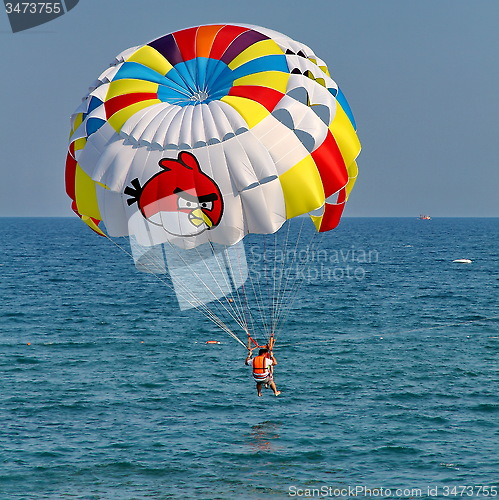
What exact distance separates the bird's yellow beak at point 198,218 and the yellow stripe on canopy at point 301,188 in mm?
2445

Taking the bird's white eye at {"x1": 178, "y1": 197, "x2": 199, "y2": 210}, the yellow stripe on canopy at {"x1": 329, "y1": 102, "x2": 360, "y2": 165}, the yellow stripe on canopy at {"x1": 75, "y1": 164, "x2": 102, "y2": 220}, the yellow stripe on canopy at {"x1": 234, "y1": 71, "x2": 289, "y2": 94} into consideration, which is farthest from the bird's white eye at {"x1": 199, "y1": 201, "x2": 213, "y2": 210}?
the yellow stripe on canopy at {"x1": 329, "y1": 102, "x2": 360, "y2": 165}

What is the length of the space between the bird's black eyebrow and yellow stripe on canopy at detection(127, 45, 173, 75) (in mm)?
3997

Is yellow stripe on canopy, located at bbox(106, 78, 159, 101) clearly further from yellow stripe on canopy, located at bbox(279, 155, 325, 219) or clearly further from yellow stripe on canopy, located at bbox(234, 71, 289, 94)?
yellow stripe on canopy, located at bbox(279, 155, 325, 219)

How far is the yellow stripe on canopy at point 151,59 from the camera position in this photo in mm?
24719

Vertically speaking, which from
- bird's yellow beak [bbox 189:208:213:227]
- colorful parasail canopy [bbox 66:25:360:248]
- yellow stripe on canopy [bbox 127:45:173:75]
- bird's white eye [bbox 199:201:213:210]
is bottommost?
bird's yellow beak [bbox 189:208:213:227]

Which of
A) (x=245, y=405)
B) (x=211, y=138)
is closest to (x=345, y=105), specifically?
(x=211, y=138)

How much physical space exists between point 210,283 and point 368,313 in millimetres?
26318

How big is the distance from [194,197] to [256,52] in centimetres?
495

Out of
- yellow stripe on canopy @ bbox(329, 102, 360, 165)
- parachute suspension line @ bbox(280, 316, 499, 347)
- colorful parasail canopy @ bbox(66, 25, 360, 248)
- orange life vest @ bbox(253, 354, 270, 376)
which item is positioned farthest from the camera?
parachute suspension line @ bbox(280, 316, 499, 347)

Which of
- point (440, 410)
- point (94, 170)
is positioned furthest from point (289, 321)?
point (94, 170)

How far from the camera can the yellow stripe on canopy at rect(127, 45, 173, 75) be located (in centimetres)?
2472

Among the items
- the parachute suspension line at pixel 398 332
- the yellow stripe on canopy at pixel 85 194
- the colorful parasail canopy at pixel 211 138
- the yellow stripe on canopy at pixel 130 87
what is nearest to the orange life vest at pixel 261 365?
the colorful parasail canopy at pixel 211 138

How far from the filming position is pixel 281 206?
24172mm

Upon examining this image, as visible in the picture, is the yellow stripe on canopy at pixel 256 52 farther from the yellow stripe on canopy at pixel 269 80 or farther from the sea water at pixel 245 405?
the sea water at pixel 245 405
